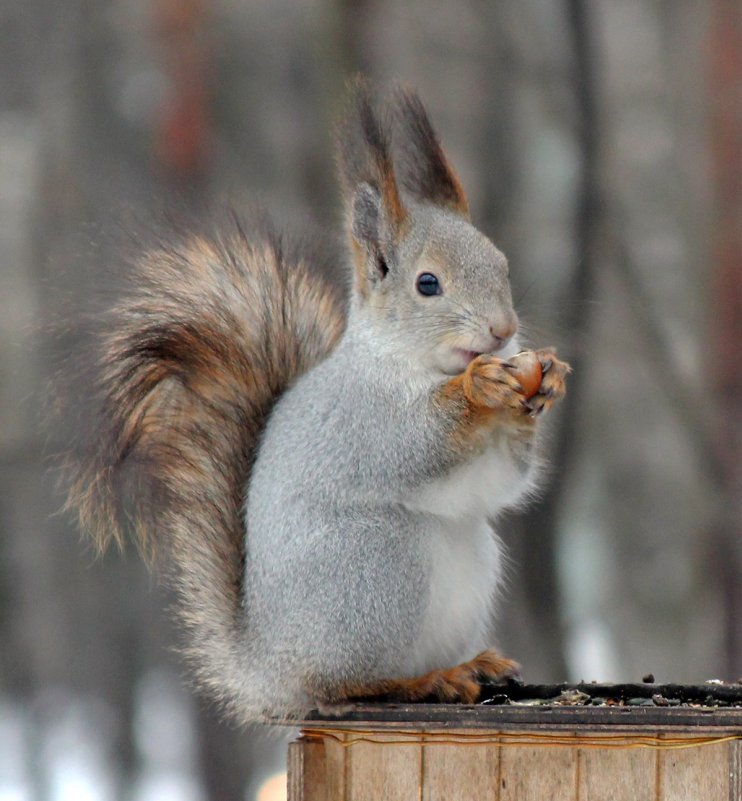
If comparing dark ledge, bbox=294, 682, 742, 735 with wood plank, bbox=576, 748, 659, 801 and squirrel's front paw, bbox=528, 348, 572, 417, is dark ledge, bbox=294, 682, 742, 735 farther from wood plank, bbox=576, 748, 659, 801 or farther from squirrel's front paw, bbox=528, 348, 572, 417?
squirrel's front paw, bbox=528, 348, 572, 417

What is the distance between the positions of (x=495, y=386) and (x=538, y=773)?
0.57 meters

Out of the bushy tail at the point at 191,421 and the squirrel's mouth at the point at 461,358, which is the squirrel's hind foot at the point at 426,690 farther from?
the squirrel's mouth at the point at 461,358

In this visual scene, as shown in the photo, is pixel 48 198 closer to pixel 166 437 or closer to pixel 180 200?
pixel 180 200

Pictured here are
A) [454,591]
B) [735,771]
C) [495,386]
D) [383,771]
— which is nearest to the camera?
[735,771]

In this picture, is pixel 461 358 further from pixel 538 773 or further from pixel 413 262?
pixel 538 773

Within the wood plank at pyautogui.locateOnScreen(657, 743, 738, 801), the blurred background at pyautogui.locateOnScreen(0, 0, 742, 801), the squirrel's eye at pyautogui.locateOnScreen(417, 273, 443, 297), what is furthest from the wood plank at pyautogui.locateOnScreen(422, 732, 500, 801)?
the blurred background at pyautogui.locateOnScreen(0, 0, 742, 801)

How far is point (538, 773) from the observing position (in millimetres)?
1784

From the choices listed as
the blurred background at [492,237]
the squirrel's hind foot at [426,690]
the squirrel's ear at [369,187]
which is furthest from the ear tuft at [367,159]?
the blurred background at [492,237]

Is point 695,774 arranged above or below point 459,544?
below

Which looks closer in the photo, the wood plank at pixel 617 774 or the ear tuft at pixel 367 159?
the wood plank at pixel 617 774

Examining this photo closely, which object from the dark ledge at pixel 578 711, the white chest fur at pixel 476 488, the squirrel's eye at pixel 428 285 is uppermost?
the squirrel's eye at pixel 428 285

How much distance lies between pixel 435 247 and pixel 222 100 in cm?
258

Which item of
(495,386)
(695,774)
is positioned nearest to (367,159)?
(495,386)

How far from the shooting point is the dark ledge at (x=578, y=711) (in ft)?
5.66
